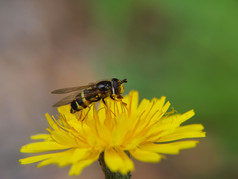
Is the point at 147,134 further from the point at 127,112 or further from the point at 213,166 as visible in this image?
the point at 213,166

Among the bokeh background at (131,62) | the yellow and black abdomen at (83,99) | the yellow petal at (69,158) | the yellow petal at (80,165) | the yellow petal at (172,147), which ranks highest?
the bokeh background at (131,62)

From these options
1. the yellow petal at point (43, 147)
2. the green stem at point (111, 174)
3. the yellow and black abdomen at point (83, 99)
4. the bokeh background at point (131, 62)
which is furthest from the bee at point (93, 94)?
the bokeh background at point (131, 62)

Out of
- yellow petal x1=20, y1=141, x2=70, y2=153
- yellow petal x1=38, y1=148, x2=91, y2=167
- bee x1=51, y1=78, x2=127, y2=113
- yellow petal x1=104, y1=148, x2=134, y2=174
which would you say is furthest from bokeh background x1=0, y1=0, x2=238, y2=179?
yellow petal x1=38, y1=148, x2=91, y2=167

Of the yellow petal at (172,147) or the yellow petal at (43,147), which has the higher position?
the yellow petal at (43,147)

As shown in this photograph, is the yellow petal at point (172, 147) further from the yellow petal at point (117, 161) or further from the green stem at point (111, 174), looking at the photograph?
the green stem at point (111, 174)

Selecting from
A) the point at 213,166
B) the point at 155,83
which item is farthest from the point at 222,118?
the point at 155,83

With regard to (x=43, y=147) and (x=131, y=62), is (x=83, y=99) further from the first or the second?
(x=131, y=62)
